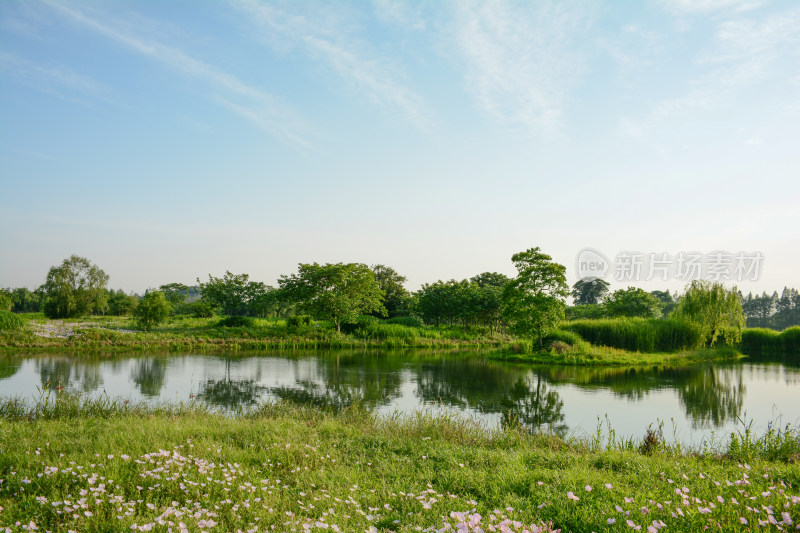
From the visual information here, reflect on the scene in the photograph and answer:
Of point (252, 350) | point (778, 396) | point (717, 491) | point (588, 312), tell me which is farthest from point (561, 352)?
point (588, 312)

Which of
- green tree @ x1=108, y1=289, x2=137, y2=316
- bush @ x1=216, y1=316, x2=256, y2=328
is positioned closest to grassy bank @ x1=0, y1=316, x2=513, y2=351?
bush @ x1=216, y1=316, x2=256, y2=328

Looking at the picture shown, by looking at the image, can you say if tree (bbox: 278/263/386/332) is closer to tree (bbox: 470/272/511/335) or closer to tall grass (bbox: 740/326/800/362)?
tree (bbox: 470/272/511/335)

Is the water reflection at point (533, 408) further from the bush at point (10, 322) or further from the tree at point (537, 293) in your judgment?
the bush at point (10, 322)

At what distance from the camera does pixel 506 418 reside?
12.2m

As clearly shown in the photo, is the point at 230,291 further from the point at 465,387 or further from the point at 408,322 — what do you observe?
the point at 465,387

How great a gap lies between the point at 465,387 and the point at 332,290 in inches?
884

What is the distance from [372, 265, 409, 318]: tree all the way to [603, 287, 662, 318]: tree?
75.5ft

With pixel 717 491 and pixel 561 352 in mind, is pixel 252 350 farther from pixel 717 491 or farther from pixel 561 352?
pixel 717 491

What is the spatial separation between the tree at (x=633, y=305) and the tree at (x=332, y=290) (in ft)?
90.7

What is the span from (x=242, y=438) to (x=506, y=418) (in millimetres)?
7448

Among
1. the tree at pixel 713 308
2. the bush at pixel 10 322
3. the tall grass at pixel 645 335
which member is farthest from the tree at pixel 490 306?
the bush at pixel 10 322

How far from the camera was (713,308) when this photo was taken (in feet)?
107

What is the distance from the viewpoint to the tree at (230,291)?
4169 cm

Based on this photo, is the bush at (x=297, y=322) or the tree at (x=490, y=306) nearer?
the bush at (x=297, y=322)
